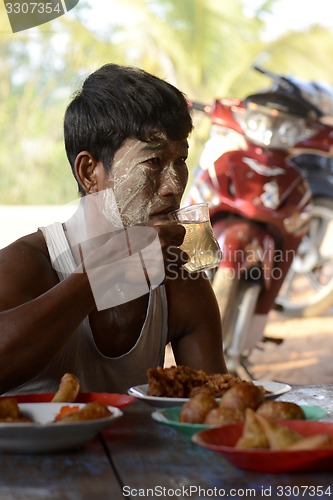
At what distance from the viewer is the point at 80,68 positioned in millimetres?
7344

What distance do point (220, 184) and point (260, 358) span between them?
2226 mm

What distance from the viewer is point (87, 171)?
1.90 m

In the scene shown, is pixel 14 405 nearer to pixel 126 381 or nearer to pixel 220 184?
pixel 126 381

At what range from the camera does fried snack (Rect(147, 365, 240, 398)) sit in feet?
4.44

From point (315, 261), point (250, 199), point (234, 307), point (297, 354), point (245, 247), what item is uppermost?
point (250, 199)

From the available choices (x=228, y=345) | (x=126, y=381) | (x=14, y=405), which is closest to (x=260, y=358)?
(x=228, y=345)

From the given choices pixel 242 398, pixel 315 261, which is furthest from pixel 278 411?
pixel 315 261

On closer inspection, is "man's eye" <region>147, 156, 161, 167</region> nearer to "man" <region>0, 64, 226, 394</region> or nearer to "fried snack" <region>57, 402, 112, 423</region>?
"man" <region>0, 64, 226, 394</region>

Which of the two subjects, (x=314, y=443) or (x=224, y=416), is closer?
(x=314, y=443)

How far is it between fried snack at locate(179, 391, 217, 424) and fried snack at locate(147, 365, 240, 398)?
0.13 metres

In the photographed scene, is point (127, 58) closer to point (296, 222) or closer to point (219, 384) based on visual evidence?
point (296, 222)

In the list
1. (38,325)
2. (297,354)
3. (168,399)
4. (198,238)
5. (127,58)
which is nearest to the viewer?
(168,399)

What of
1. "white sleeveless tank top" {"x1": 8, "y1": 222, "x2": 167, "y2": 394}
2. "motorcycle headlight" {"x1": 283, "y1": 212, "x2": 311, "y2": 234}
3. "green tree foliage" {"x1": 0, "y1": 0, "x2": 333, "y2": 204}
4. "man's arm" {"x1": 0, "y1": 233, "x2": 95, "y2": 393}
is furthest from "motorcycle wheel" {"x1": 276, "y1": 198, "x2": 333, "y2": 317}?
"man's arm" {"x1": 0, "y1": 233, "x2": 95, "y2": 393}

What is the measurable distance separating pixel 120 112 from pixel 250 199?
2198mm
